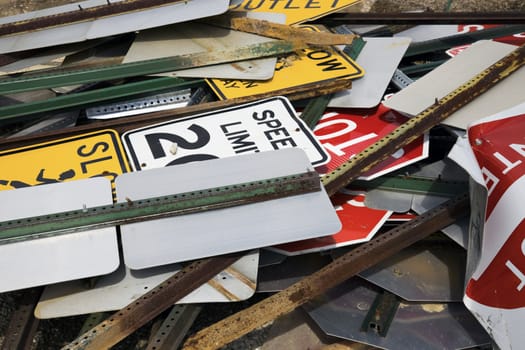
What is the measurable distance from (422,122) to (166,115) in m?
1.41

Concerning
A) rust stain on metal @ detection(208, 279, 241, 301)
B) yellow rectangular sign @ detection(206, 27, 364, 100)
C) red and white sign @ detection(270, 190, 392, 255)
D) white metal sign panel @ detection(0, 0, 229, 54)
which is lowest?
red and white sign @ detection(270, 190, 392, 255)

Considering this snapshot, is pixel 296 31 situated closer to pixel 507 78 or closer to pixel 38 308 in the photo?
pixel 507 78

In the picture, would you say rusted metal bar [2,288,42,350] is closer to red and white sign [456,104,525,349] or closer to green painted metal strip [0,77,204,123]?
green painted metal strip [0,77,204,123]

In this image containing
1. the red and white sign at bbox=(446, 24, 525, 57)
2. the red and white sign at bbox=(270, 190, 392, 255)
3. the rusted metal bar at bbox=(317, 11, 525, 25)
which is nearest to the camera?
the red and white sign at bbox=(270, 190, 392, 255)

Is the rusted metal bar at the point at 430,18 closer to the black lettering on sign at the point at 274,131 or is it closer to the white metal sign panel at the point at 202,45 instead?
the white metal sign panel at the point at 202,45

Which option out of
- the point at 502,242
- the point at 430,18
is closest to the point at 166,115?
the point at 502,242

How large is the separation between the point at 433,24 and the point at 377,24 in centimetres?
42

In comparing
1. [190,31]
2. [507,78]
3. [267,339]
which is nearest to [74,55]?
[190,31]

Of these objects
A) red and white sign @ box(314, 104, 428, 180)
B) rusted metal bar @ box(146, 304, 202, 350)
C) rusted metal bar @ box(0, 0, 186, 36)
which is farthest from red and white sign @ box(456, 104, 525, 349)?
rusted metal bar @ box(0, 0, 186, 36)

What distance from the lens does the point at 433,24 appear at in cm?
385

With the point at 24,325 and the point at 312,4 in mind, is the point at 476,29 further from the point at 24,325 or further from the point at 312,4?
the point at 24,325

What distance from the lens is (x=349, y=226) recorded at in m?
2.53

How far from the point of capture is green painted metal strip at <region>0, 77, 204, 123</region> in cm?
300

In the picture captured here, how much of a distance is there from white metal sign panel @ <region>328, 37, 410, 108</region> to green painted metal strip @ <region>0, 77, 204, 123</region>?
3.71 ft
